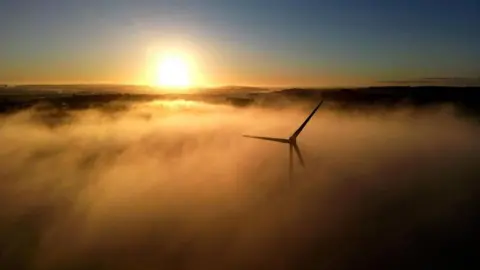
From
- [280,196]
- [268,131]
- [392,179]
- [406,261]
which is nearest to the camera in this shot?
[406,261]

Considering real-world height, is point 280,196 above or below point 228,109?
below

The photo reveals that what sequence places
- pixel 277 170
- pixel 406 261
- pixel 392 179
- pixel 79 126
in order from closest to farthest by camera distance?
pixel 406 261
pixel 392 179
pixel 277 170
pixel 79 126

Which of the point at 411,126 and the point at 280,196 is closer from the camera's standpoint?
the point at 280,196

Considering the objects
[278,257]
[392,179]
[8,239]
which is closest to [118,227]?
[8,239]

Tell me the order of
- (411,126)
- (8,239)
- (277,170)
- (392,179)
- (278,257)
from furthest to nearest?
(411,126) → (277,170) → (392,179) → (8,239) → (278,257)

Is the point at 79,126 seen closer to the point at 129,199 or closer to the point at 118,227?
the point at 129,199

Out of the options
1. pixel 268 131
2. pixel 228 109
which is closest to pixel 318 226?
pixel 268 131

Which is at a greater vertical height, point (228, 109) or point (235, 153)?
point (228, 109)

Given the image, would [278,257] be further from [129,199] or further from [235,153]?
[235,153]

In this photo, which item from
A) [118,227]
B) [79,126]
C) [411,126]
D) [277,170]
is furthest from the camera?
[79,126]
